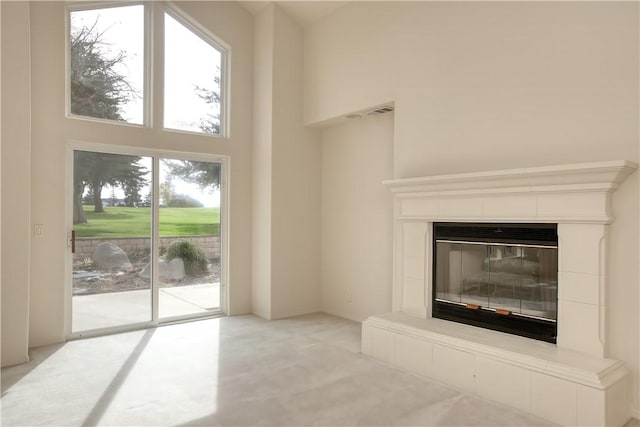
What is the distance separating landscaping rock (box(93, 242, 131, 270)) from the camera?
14.1ft

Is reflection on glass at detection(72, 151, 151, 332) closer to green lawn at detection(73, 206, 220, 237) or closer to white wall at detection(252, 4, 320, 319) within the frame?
green lawn at detection(73, 206, 220, 237)

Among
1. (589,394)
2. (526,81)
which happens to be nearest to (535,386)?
(589,394)

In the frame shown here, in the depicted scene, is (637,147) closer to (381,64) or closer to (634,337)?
(634,337)

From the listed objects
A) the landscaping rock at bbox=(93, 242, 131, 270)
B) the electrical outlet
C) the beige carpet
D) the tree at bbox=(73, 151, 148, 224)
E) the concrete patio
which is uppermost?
the tree at bbox=(73, 151, 148, 224)

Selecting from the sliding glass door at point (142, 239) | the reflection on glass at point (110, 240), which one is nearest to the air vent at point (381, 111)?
the sliding glass door at point (142, 239)

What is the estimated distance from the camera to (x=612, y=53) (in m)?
2.71

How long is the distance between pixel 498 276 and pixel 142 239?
3.62 metres

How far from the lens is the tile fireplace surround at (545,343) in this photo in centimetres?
246

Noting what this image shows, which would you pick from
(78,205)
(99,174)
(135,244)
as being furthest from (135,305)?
(99,174)

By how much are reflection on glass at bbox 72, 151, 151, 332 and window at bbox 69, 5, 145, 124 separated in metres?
0.50

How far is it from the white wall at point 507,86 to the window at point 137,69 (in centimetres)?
159

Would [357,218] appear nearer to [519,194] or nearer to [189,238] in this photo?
[189,238]

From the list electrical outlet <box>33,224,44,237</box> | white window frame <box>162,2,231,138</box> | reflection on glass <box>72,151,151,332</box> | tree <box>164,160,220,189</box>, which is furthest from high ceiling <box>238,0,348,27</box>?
electrical outlet <box>33,224,44,237</box>

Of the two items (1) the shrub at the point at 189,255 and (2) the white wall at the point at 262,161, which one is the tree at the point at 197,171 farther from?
(1) the shrub at the point at 189,255
